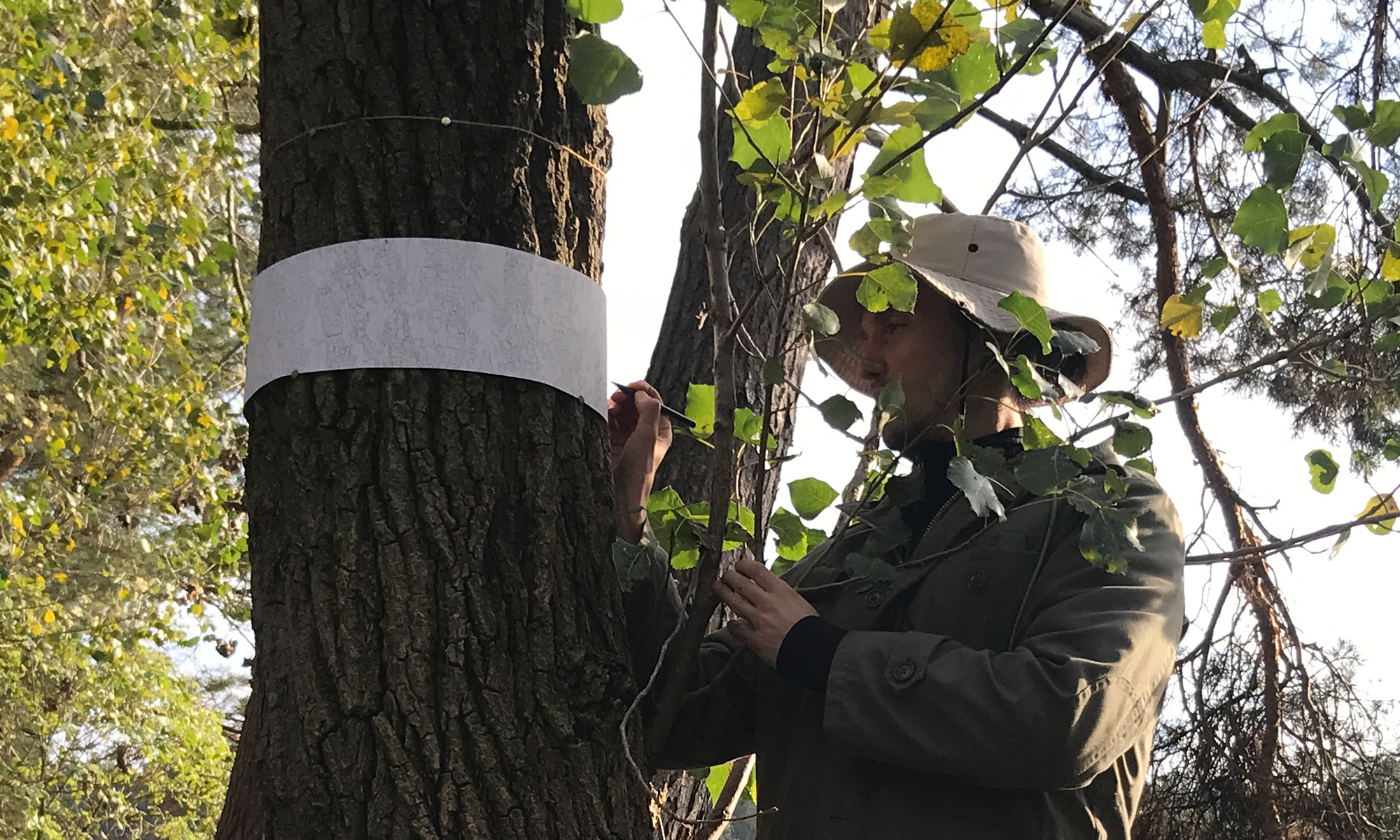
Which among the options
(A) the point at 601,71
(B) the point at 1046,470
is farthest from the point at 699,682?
(A) the point at 601,71

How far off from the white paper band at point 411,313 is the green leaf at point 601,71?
0.21 metres

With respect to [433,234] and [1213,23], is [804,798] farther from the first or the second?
[1213,23]

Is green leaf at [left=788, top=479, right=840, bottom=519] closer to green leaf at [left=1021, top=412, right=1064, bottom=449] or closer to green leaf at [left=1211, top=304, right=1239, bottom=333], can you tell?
green leaf at [left=1021, top=412, right=1064, bottom=449]

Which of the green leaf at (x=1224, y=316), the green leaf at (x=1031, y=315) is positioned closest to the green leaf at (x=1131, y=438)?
the green leaf at (x=1031, y=315)

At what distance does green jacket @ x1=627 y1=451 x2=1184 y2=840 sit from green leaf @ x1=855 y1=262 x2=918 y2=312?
28 centimetres

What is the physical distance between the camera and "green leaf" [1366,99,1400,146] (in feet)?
4.38

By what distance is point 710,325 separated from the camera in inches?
103

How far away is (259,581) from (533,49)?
0.65 meters

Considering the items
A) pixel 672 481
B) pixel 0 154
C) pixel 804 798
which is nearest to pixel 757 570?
pixel 804 798

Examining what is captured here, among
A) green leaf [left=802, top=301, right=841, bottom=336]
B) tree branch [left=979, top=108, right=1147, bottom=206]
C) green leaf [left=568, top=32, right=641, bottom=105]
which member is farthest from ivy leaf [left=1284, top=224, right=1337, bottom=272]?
tree branch [left=979, top=108, right=1147, bottom=206]

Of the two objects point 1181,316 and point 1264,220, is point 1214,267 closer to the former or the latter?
point 1181,316

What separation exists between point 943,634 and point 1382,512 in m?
0.64

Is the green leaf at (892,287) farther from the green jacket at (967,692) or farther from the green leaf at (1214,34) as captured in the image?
the green leaf at (1214,34)

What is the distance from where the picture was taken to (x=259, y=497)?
126 cm
